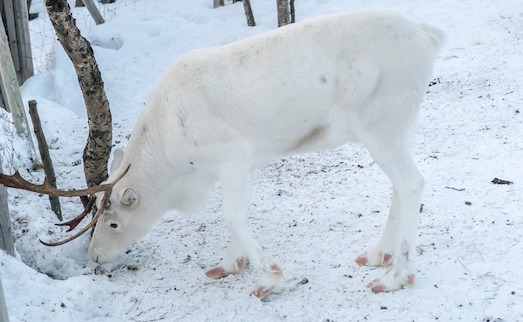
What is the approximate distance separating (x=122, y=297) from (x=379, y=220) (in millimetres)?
2058

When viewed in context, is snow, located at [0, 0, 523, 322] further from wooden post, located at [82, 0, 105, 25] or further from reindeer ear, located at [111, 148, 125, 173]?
wooden post, located at [82, 0, 105, 25]

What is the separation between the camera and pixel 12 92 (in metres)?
6.50

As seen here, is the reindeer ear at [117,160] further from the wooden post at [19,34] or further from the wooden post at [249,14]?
the wooden post at [249,14]

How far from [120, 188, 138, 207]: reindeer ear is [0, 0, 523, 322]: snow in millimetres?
559

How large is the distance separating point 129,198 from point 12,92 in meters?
2.62

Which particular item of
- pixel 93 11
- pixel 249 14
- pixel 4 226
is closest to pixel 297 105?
pixel 4 226

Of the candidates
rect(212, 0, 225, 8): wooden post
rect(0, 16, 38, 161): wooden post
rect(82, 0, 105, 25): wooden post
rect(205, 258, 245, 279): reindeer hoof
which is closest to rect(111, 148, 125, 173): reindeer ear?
rect(205, 258, 245, 279): reindeer hoof

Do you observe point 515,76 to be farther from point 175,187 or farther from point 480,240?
point 175,187

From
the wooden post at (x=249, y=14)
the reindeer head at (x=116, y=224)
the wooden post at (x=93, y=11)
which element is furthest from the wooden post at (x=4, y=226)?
the wooden post at (x=249, y=14)

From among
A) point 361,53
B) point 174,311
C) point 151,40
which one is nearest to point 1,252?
point 174,311

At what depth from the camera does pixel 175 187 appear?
15.3 ft

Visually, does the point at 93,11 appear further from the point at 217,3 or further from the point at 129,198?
the point at 129,198

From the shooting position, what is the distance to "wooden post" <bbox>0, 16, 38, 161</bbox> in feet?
21.2

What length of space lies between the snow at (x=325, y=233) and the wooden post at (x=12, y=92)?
0.15 meters
